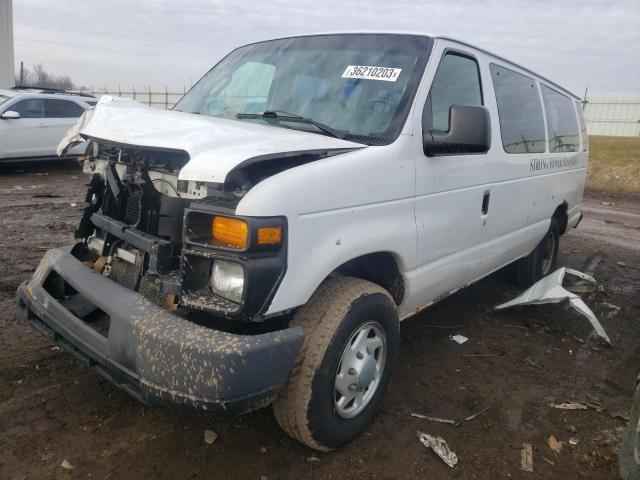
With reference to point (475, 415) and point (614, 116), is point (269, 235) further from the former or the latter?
point (614, 116)

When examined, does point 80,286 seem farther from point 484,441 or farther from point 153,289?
point 484,441

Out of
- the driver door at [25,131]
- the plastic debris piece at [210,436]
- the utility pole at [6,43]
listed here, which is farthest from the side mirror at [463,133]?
the utility pole at [6,43]

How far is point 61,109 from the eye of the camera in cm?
1214

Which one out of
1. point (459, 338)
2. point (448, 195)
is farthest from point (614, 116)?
point (448, 195)

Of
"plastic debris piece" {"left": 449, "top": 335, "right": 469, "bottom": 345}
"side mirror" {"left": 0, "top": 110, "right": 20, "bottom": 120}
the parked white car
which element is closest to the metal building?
the parked white car

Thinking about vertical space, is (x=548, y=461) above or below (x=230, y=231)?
below

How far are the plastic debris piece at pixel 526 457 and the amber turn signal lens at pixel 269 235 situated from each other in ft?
5.91

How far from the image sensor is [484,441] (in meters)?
2.93

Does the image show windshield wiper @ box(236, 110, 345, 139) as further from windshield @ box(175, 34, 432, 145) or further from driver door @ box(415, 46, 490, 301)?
driver door @ box(415, 46, 490, 301)

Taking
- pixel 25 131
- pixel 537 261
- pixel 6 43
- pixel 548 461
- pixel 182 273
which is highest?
pixel 6 43

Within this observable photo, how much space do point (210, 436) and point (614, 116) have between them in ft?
81.9

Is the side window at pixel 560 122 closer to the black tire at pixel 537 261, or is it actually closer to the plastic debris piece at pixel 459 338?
the black tire at pixel 537 261

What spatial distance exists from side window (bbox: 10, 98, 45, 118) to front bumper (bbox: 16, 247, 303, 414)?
1078 cm

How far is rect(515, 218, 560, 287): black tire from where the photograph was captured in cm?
555
